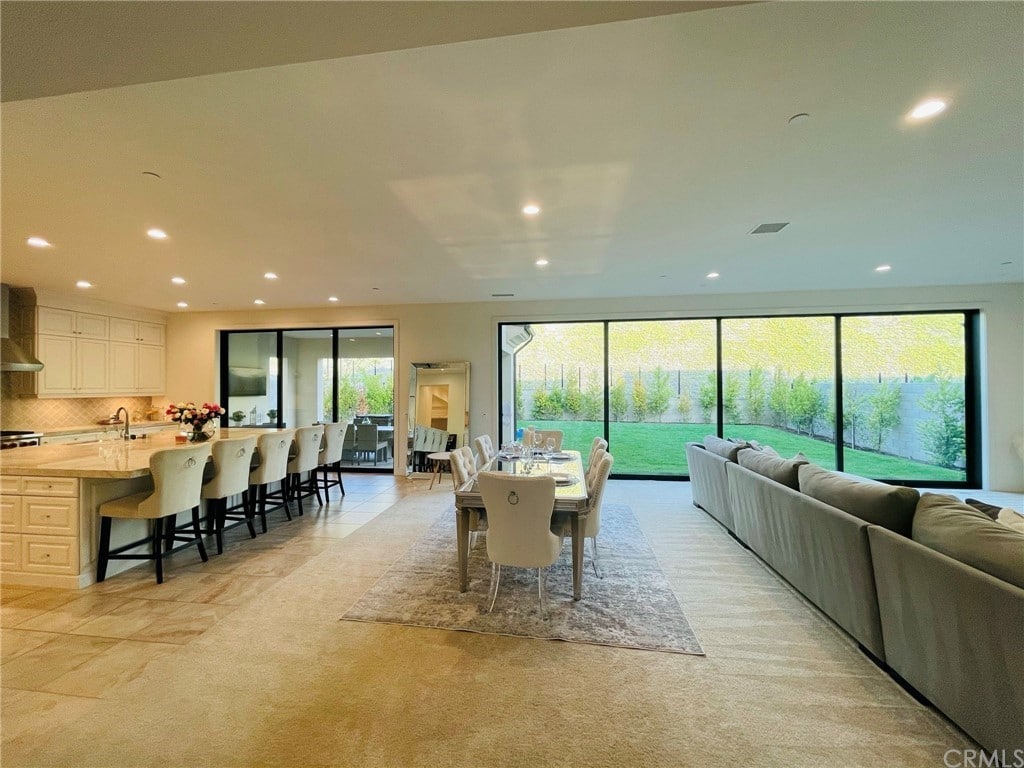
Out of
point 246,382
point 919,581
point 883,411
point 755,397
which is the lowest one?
point 919,581

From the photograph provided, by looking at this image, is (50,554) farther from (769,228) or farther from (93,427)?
(769,228)

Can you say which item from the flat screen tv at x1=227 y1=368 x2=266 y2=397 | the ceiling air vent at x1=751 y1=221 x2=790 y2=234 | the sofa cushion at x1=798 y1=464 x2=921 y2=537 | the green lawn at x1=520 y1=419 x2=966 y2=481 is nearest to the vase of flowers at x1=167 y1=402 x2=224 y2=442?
the flat screen tv at x1=227 y1=368 x2=266 y2=397

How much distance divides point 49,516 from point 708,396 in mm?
7154

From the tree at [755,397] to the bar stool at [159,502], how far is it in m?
6.66

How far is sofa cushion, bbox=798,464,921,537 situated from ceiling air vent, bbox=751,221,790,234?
79.8 inches

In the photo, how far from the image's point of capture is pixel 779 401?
19.8ft

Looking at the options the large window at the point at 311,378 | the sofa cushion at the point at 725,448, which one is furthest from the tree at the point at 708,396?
the large window at the point at 311,378

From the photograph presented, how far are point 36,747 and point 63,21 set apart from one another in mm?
2562

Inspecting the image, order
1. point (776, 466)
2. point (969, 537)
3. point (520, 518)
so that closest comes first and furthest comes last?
point (969, 537) → point (520, 518) → point (776, 466)

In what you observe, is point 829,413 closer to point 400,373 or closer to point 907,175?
point 907,175

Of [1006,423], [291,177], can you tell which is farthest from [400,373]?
[1006,423]

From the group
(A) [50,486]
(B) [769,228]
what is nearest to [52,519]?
(A) [50,486]

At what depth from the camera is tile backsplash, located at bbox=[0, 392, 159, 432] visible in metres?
5.25

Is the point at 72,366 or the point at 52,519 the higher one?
the point at 72,366
